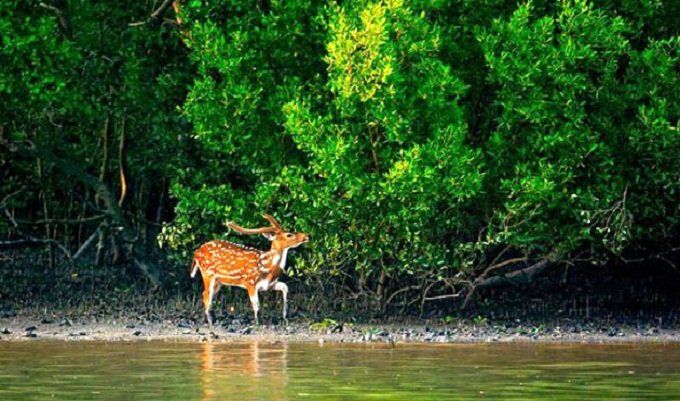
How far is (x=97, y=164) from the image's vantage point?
35344 mm

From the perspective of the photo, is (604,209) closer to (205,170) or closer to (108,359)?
(205,170)

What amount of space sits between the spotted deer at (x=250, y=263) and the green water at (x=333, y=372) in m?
2.82

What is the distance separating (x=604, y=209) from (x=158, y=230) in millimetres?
17124

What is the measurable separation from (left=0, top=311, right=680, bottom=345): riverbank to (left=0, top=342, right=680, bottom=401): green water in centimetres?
95

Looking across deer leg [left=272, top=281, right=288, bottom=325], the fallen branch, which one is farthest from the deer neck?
the fallen branch

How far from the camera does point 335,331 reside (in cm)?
2330

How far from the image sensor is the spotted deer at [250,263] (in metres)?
24.2

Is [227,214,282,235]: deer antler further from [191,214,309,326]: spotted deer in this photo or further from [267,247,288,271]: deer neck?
[267,247,288,271]: deer neck

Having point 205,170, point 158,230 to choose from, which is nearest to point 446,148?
point 205,170

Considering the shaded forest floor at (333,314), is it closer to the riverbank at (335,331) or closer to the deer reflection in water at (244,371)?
the riverbank at (335,331)

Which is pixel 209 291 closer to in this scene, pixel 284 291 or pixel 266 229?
pixel 284 291

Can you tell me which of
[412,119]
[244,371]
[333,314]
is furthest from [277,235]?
[244,371]

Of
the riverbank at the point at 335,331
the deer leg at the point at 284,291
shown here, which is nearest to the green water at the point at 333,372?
the riverbank at the point at 335,331

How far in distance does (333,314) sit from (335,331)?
6.88ft
